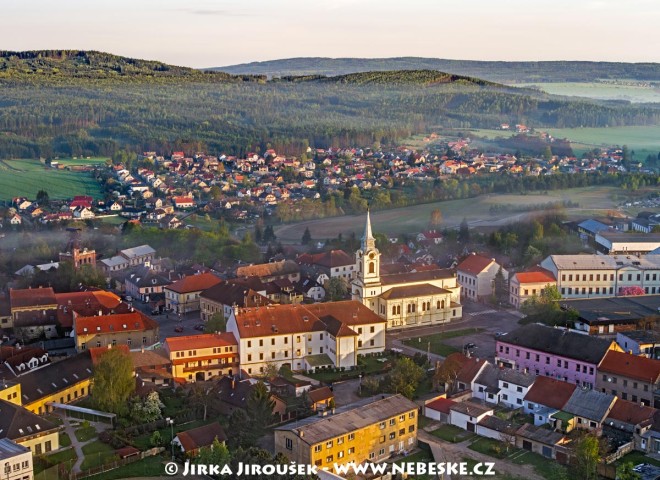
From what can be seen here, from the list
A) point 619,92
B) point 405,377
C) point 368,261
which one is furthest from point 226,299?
point 619,92

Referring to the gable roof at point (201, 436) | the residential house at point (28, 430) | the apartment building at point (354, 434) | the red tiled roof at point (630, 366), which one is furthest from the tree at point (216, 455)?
the red tiled roof at point (630, 366)

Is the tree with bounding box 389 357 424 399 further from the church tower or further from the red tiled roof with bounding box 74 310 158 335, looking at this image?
the red tiled roof with bounding box 74 310 158 335

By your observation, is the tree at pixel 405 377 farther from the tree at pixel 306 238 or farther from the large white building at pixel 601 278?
the tree at pixel 306 238

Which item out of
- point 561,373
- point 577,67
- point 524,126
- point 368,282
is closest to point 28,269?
point 368,282

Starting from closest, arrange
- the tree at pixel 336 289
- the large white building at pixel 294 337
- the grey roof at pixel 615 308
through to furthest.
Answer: the large white building at pixel 294 337, the grey roof at pixel 615 308, the tree at pixel 336 289

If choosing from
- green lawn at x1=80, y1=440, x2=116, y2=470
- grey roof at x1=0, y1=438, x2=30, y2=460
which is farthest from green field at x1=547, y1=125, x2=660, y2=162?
grey roof at x1=0, y1=438, x2=30, y2=460

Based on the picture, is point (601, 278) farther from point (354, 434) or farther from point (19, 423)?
point (19, 423)
